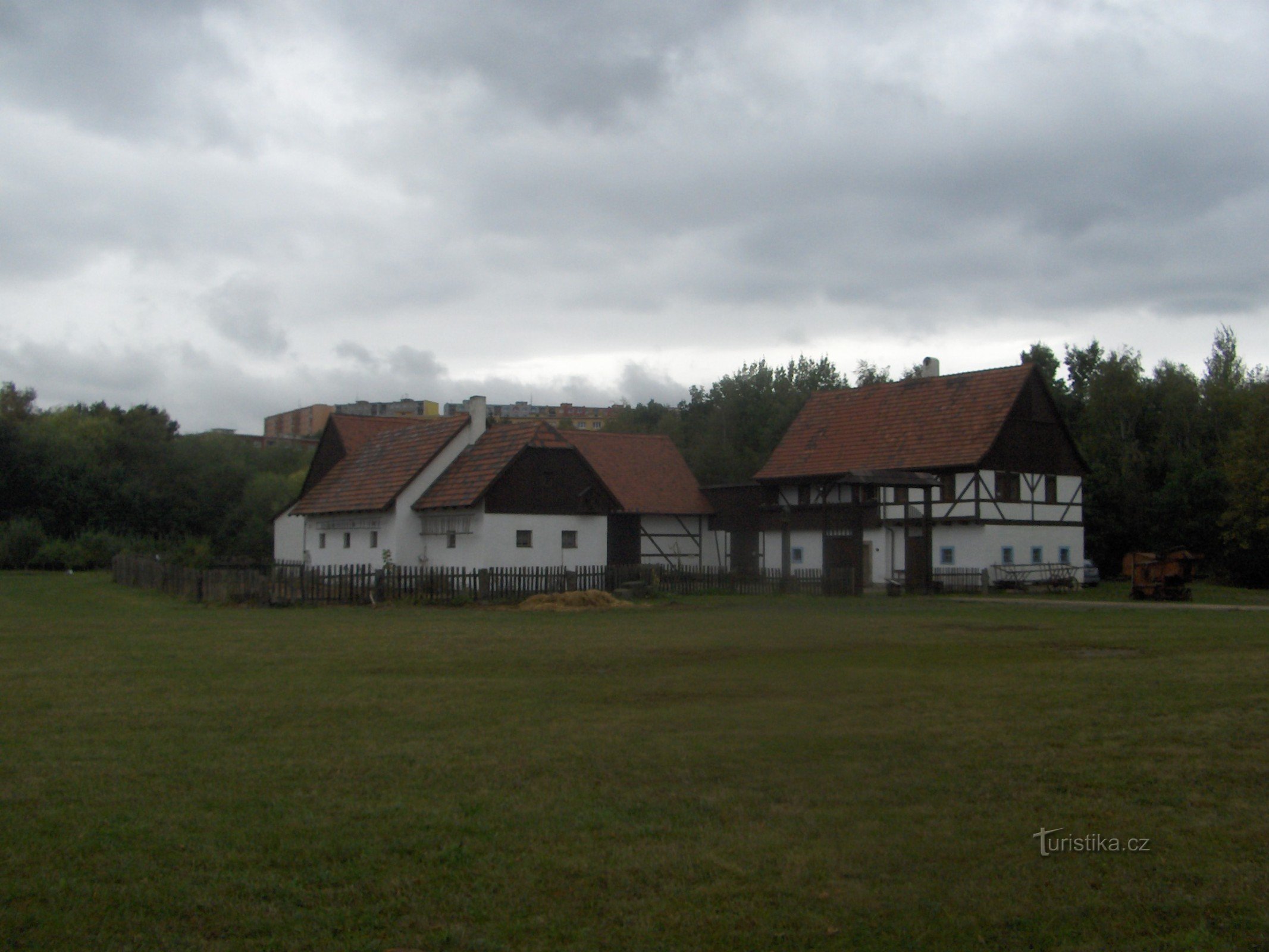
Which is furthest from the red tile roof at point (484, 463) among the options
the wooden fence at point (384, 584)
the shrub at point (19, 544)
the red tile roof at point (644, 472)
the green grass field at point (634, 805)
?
the shrub at point (19, 544)

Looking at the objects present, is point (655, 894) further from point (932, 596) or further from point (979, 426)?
point (979, 426)

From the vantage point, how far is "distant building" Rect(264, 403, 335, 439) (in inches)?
6609

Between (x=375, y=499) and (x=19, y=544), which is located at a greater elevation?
(x=375, y=499)

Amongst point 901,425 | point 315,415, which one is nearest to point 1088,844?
point 901,425

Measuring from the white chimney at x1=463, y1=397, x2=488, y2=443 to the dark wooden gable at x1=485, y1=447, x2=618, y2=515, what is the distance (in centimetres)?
430

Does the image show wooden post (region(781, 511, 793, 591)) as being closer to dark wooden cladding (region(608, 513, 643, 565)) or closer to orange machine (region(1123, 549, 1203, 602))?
dark wooden cladding (region(608, 513, 643, 565))

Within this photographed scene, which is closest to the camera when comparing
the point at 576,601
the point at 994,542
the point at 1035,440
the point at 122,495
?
the point at 576,601

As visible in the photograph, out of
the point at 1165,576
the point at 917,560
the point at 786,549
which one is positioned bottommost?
the point at 1165,576

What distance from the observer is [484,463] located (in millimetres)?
38625

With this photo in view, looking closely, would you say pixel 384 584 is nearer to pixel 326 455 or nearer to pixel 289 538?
pixel 289 538

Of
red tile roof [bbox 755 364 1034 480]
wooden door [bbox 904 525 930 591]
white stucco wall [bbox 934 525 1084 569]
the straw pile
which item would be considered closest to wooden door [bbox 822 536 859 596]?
wooden door [bbox 904 525 930 591]

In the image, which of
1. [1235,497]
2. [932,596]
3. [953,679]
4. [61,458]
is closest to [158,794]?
[953,679]

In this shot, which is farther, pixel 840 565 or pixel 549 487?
pixel 840 565

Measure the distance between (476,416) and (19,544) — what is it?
30512mm
